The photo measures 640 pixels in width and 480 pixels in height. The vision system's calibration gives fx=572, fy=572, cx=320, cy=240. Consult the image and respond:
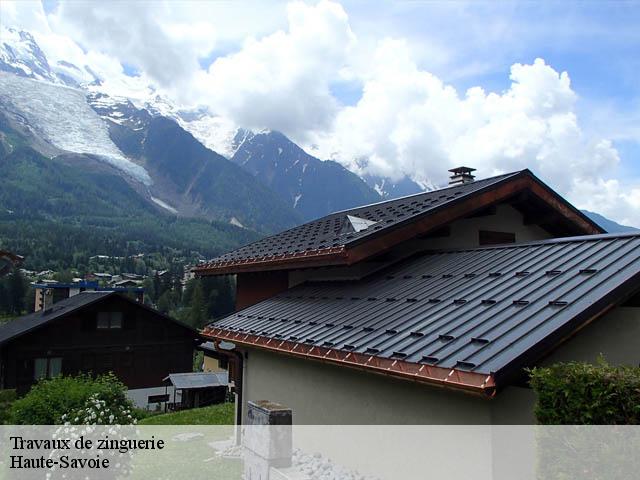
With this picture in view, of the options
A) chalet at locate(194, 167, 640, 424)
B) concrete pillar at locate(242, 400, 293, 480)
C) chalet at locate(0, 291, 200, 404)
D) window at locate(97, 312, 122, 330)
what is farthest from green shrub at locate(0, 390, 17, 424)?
window at locate(97, 312, 122, 330)

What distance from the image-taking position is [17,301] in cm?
10738

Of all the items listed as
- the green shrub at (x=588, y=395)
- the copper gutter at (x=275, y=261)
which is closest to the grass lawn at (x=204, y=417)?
the copper gutter at (x=275, y=261)

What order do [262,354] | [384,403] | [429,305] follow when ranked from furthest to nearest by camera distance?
[262,354]
[429,305]
[384,403]

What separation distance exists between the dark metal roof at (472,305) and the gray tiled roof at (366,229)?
Answer: 3.10 ft

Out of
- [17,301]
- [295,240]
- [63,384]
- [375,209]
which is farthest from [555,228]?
[17,301]

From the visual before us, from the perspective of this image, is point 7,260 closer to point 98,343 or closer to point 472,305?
point 472,305

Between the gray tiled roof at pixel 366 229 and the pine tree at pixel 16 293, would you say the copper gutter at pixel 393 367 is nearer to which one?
the gray tiled roof at pixel 366 229

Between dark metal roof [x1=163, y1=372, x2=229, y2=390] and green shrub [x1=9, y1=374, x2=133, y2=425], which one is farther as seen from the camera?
dark metal roof [x1=163, y1=372, x2=229, y2=390]

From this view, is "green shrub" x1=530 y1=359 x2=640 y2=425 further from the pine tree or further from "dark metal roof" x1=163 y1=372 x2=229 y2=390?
the pine tree

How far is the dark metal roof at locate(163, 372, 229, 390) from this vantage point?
3634 cm

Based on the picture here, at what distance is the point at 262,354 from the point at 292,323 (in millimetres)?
1339

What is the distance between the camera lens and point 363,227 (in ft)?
39.9

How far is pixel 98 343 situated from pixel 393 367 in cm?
3716

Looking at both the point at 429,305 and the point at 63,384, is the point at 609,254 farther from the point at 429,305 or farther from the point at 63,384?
the point at 63,384
